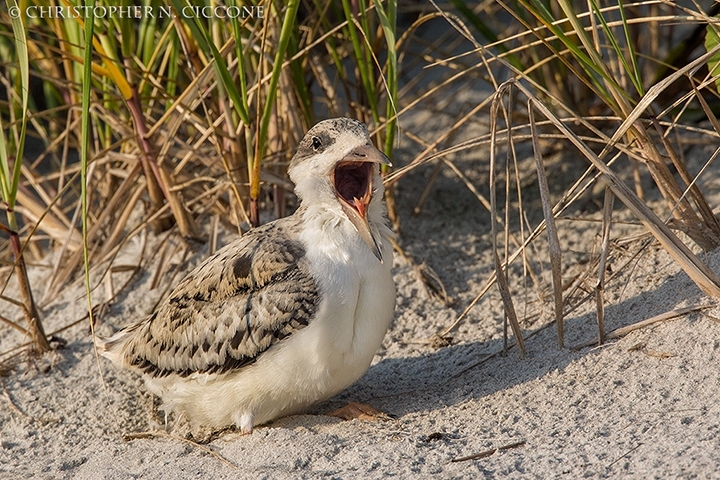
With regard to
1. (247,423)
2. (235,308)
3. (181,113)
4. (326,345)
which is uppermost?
(181,113)

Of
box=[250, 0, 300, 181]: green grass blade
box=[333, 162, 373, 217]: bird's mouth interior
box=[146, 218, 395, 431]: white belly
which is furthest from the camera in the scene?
box=[250, 0, 300, 181]: green grass blade

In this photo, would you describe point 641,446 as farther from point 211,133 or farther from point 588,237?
point 211,133

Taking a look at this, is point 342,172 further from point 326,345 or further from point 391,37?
point 326,345

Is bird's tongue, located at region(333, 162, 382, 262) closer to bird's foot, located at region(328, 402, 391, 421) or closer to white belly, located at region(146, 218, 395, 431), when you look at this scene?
white belly, located at region(146, 218, 395, 431)

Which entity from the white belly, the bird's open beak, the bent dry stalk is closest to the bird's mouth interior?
the bird's open beak

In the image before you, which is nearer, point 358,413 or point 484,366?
point 358,413

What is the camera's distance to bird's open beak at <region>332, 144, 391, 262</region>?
3.39 metres

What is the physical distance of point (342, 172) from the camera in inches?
145

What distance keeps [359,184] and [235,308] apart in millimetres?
720

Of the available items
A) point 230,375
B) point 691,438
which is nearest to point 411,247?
point 230,375

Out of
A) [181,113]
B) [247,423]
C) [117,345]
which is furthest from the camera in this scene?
[181,113]

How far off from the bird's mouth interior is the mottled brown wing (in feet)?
0.80

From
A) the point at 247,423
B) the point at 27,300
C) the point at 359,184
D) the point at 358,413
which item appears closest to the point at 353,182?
the point at 359,184

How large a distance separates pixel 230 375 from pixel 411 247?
1800 millimetres
